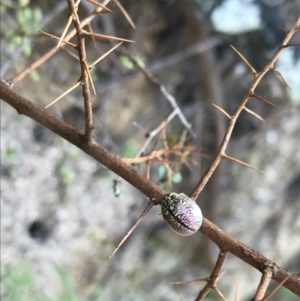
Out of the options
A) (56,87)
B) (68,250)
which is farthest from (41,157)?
(68,250)

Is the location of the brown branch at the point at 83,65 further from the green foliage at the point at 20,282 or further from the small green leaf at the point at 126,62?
the green foliage at the point at 20,282

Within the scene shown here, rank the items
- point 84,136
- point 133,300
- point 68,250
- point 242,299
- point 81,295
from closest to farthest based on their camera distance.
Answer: point 84,136
point 68,250
point 81,295
point 133,300
point 242,299

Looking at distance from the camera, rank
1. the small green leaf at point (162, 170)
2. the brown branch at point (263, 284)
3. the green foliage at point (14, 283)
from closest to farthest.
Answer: the brown branch at point (263, 284)
the small green leaf at point (162, 170)
the green foliage at point (14, 283)

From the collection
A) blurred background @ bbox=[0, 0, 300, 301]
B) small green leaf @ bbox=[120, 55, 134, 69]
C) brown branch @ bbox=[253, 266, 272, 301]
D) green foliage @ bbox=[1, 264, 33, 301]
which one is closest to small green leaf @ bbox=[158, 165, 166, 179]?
blurred background @ bbox=[0, 0, 300, 301]

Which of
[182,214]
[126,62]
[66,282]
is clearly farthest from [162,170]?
[66,282]

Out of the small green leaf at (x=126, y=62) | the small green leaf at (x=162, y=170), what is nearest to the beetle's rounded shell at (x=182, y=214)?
the small green leaf at (x=162, y=170)

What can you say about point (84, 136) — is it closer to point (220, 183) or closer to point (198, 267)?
point (220, 183)

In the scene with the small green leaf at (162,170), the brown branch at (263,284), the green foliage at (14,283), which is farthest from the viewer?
the green foliage at (14,283)
